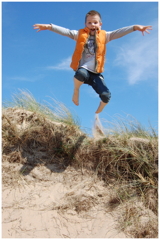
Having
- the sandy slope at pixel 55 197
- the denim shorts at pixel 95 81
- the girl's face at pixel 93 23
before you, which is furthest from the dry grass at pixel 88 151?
the girl's face at pixel 93 23

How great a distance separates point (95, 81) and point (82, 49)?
0.63 m

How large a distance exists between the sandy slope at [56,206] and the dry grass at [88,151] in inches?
6.7

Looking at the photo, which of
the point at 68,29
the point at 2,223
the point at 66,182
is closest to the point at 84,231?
the point at 66,182

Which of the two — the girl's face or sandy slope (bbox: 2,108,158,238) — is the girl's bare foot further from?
the girl's face

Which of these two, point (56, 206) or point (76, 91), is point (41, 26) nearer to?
point (76, 91)

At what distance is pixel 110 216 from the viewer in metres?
4.75

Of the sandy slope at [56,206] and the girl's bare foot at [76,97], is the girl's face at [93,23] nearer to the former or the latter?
the girl's bare foot at [76,97]

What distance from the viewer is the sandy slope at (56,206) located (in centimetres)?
445

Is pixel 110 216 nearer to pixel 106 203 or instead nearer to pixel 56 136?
pixel 106 203

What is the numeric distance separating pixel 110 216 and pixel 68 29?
3508mm

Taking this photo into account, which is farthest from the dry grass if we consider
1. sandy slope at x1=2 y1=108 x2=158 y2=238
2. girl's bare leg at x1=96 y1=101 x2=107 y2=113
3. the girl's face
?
the girl's face

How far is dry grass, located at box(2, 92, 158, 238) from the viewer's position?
17.0 feet

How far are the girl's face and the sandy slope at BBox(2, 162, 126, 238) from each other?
278 cm

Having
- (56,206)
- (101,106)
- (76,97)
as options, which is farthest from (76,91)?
(56,206)
